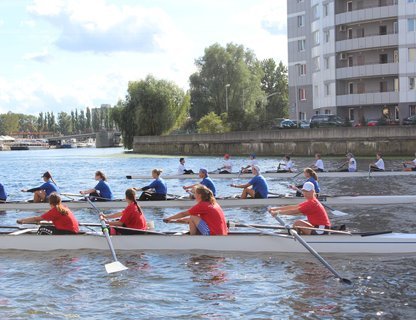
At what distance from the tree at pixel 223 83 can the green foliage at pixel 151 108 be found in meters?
11.9

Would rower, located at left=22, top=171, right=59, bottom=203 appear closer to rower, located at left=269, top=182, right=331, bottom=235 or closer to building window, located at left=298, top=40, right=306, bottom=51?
rower, located at left=269, top=182, right=331, bottom=235

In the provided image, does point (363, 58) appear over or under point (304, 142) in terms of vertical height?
over

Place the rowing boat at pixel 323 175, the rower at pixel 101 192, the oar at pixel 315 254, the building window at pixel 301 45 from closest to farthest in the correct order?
the oar at pixel 315 254, the rower at pixel 101 192, the rowing boat at pixel 323 175, the building window at pixel 301 45

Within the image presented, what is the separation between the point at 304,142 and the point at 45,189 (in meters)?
41.1

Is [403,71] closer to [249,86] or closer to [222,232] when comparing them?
[249,86]

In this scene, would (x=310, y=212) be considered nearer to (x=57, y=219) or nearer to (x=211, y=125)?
(x=57, y=219)

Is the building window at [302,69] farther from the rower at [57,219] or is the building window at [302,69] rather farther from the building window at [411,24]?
the rower at [57,219]

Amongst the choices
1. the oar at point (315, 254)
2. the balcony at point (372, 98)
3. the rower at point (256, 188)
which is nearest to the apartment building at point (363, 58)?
the balcony at point (372, 98)

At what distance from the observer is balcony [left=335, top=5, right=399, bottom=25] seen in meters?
66.9

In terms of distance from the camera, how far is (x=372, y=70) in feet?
222

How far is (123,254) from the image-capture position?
1600cm

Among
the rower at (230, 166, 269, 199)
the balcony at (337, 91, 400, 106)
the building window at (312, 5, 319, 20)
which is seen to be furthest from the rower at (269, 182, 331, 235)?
the building window at (312, 5, 319, 20)

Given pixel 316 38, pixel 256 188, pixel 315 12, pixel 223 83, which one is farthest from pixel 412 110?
pixel 256 188

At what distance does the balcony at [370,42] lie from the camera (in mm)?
66812
